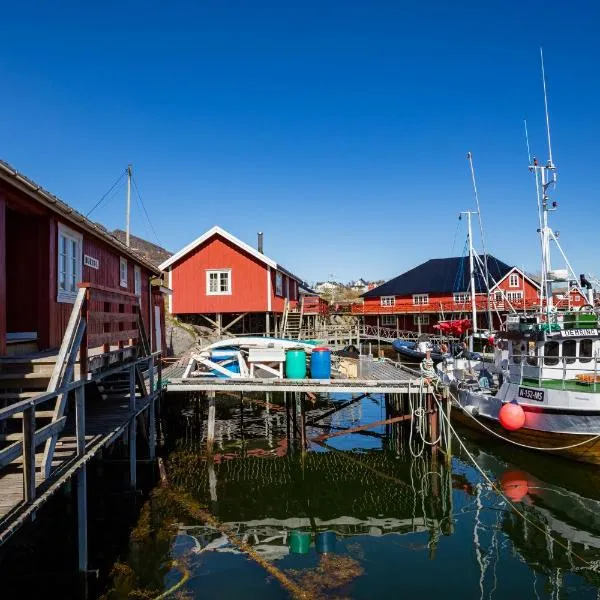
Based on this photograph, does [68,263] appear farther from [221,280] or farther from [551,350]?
[221,280]

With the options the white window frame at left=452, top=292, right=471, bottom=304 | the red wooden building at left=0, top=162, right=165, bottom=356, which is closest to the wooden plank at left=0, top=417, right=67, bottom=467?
the red wooden building at left=0, top=162, right=165, bottom=356

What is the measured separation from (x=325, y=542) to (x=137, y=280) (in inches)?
520

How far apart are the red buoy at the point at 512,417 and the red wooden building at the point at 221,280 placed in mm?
19397

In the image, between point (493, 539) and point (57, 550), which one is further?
point (493, 539)

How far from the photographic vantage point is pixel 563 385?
52.0 ft

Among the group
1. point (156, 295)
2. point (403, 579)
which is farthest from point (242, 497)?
point (156, 295)

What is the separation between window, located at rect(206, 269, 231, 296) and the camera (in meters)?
34.2

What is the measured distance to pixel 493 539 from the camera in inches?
444

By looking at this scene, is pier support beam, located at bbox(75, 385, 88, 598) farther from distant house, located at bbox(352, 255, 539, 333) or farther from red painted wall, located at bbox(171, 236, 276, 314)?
distant house, located at bbox(352, 255, 539, 333)

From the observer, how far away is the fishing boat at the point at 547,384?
15.6m

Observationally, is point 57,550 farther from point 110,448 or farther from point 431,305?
point 431,305

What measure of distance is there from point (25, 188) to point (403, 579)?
981cm

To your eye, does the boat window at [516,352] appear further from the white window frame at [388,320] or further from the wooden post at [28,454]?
the white window frame at [388,320]

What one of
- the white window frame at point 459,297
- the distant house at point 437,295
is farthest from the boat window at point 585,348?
the white window frame at point 459,297
